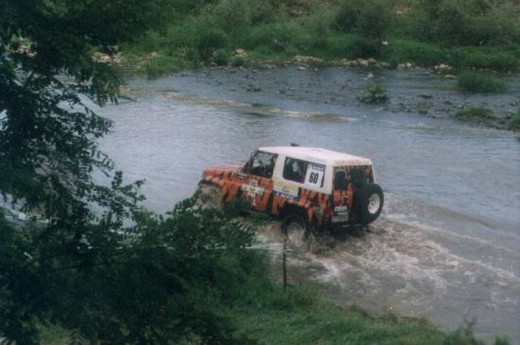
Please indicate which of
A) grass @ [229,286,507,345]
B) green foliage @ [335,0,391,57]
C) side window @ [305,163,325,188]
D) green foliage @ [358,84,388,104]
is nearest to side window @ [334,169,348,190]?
side window @ [305,163,325,188]

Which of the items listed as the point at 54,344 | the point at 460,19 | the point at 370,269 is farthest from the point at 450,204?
the point at 460,19

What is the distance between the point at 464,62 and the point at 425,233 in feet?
112

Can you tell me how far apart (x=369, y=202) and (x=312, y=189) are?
1.15 m

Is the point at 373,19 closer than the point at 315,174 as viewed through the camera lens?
No

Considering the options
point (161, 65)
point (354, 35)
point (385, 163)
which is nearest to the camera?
point (385, 163)

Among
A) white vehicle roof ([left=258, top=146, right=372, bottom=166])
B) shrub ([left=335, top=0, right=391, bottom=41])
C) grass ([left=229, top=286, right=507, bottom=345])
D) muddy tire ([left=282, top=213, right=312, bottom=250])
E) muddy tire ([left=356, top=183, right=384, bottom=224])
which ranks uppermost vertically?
shrub ([left=335, top=0, right=391, bottom=41])

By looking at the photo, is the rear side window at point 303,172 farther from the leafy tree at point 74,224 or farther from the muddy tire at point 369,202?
the leafy tree at point 74,224

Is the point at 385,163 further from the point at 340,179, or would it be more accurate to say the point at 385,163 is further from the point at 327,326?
the point at 327,326

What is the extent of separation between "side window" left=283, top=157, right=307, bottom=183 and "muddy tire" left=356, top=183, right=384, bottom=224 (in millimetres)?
1147

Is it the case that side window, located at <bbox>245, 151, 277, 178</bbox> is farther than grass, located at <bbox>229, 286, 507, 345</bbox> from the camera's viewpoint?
Yes

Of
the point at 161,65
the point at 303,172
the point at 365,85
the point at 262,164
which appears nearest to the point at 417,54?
the point at 365,85

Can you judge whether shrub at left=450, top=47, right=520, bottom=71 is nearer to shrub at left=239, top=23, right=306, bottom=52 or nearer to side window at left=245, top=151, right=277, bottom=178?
shrub at left=239, top=23, right=306, bottom=52

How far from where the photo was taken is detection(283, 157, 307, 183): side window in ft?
59.0

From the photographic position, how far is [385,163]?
27484 mm
